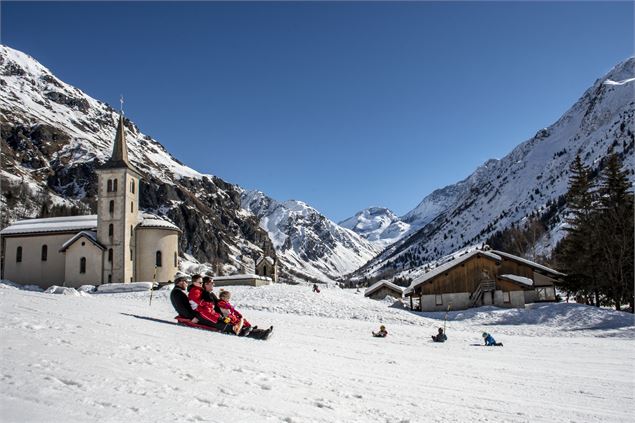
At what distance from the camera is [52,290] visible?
35.8m

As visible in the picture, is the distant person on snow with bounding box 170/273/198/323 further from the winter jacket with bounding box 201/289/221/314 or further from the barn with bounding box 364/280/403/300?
the barn with bounding box 364/280/403/300

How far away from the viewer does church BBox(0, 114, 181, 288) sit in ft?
202

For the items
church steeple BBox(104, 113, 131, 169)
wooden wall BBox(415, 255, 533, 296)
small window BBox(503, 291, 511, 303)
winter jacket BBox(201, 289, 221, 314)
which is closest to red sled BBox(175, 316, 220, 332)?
winter jacket BBox(201, 289, 221, 314)

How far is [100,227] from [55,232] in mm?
6124

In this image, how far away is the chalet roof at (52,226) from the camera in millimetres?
64750

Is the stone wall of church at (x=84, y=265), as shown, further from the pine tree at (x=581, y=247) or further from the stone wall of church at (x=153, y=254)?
the pine tree at (x=581, y=247)

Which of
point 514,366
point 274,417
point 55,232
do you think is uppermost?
point 55,232

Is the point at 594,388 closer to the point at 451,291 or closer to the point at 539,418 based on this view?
the point at 539,418

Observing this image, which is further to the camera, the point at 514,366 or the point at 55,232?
the point at 55,232

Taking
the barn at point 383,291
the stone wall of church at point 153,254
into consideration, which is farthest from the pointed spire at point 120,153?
the barn at point 383,291

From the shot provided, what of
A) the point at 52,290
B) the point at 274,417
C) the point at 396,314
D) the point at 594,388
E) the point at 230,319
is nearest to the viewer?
the point at 274,417

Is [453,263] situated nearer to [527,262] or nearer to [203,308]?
[527,262]

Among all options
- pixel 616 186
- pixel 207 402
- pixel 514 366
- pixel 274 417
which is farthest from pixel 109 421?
pixel 616 186

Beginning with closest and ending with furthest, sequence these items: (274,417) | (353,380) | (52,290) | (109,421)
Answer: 1. (109,421)
2. (274,417)
3. (353,380)
4. (52,290)
